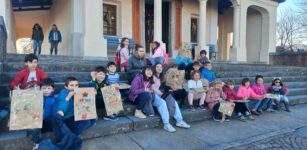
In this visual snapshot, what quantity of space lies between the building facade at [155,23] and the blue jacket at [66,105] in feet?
17.6

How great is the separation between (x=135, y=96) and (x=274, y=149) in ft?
7.85

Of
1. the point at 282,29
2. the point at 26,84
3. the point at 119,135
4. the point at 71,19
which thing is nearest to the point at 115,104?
the point at 119,135

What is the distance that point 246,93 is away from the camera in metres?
5.64

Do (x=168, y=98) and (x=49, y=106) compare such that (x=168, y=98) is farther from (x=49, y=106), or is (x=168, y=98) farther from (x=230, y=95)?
(x=49, y=106)

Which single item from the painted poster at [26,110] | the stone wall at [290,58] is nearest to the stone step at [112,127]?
the painted poster at [26,110]

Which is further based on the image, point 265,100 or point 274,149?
point 265,100

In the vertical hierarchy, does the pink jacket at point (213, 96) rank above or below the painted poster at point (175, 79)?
below

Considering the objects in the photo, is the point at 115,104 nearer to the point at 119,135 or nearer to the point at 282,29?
the point at 119,135

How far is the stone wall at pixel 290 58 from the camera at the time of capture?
48.9ft

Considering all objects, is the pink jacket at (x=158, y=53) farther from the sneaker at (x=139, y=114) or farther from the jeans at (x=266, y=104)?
the jeans at (x=266, y=104)

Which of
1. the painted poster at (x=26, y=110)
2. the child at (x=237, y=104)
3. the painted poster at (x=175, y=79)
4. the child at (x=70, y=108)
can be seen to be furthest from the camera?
the child at (x=237, y=104)

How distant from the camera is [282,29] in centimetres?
4522

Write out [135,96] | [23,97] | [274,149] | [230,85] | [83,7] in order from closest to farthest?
[23,97] → [274,149] → [135,96] → [230,85] → [83,7]

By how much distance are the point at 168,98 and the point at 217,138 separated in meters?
1.15
